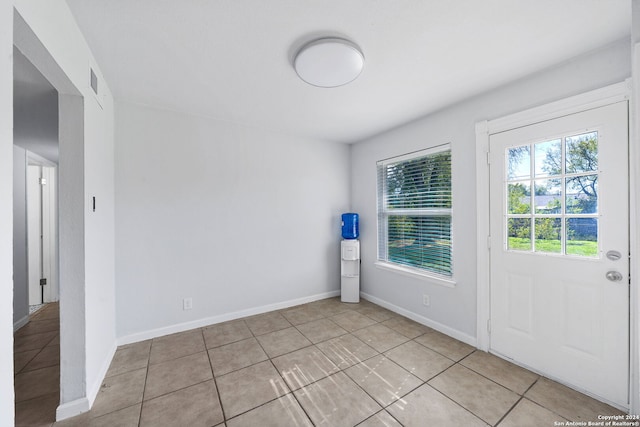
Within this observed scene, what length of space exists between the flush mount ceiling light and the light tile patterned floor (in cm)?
231

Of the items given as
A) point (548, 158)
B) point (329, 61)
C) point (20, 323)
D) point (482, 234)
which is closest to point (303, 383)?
point (482, 234)

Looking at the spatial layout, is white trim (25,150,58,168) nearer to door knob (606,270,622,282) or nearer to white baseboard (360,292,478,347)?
white baseboard (360,292,478,347)

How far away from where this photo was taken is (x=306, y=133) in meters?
3.42

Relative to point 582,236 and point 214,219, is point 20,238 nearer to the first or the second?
point 214,219

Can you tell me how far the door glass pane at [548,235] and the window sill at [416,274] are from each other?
0.83 metres

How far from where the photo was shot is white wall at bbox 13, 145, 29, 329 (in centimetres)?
284

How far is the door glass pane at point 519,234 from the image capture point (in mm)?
2051

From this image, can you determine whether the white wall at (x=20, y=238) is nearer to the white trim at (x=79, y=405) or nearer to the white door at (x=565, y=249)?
the white trim at (x=79, y=405)

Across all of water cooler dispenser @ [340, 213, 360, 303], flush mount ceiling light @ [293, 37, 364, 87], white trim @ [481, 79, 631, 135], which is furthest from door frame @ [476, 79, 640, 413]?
water cooler dispenser @ [340, 213, 360, 303]

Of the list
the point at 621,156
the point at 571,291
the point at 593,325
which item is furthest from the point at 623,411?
the point at 621,156

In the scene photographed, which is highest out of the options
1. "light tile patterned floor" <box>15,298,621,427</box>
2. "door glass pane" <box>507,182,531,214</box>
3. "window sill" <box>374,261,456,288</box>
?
"door glass pane" <box>507,182,531,214</box>

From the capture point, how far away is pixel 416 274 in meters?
2.93

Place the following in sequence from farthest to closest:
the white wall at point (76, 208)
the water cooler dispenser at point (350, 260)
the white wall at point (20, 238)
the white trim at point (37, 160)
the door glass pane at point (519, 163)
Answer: the water cooler dispenser at point (350, 260), the white trim at point (37, 160), the white wall at point (20, 238), the door glass pane at point (519, 163), the white wall at point (76, 208)

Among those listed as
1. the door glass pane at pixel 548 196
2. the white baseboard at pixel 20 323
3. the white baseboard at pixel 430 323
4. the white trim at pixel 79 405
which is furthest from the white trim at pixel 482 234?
the white baseboard at pixel 20 323
